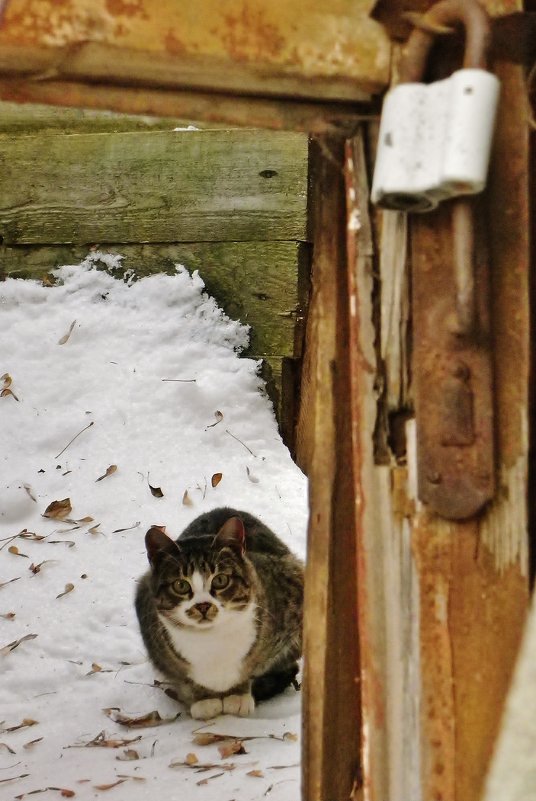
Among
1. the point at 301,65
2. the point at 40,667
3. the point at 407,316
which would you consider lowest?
the point at 40,667

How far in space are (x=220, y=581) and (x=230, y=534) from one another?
17 centimetres

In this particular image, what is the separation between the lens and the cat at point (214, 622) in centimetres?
342

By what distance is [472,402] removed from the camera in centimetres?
125

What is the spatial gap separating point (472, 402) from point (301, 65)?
48cm

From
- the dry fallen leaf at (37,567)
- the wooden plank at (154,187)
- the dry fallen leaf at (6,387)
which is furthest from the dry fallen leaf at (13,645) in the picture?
the wooden plank at (154,187)

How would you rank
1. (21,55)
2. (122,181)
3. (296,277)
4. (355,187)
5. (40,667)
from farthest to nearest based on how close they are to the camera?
(122,181)
(296,277)
(40,667)
(355,187)
(21,55)

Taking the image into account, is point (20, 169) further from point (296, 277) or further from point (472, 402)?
point (472, 402)

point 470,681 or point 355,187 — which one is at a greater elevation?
point 355,187

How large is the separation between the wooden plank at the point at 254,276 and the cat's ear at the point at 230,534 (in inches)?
42.4

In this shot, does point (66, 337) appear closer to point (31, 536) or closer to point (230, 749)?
point (31, 536)

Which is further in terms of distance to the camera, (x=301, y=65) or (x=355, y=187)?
(x=355, y=187)

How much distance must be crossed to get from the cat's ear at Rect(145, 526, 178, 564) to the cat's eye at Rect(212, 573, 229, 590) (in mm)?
183

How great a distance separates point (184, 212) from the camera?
4398mm

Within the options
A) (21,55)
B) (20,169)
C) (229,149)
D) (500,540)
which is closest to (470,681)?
(500,540)
